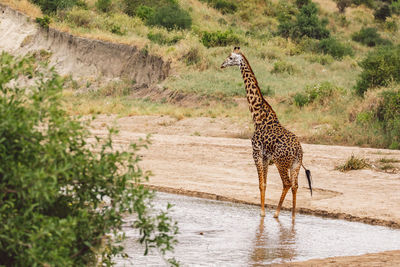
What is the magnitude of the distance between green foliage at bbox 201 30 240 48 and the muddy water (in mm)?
26922

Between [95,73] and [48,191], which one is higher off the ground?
[48,191]

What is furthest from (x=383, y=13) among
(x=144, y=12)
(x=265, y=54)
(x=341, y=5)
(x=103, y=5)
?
(x=265, y=54)

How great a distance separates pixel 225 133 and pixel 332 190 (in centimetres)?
946

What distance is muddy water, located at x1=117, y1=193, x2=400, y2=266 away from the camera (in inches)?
354

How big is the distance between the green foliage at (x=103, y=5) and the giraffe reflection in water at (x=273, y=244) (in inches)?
1521

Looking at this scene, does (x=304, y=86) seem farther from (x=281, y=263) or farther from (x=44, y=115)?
(x=44, y=115)

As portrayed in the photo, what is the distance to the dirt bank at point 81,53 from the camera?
118ft

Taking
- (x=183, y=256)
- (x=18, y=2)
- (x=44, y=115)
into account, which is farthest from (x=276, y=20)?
(x=44, y=115)

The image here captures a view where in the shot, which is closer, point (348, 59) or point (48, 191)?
point (48, 191)

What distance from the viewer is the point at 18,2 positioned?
143 feet

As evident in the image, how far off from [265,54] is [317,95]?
11.2m

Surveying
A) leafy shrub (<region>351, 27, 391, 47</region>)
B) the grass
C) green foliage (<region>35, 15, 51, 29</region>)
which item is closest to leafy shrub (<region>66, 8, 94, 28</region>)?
green foliage (<region>35, 15, 51, 29</region>)

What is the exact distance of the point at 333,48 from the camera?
42.6 metres

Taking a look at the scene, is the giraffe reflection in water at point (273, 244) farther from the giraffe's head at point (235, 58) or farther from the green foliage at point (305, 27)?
the green foliage at point (305, 27)
